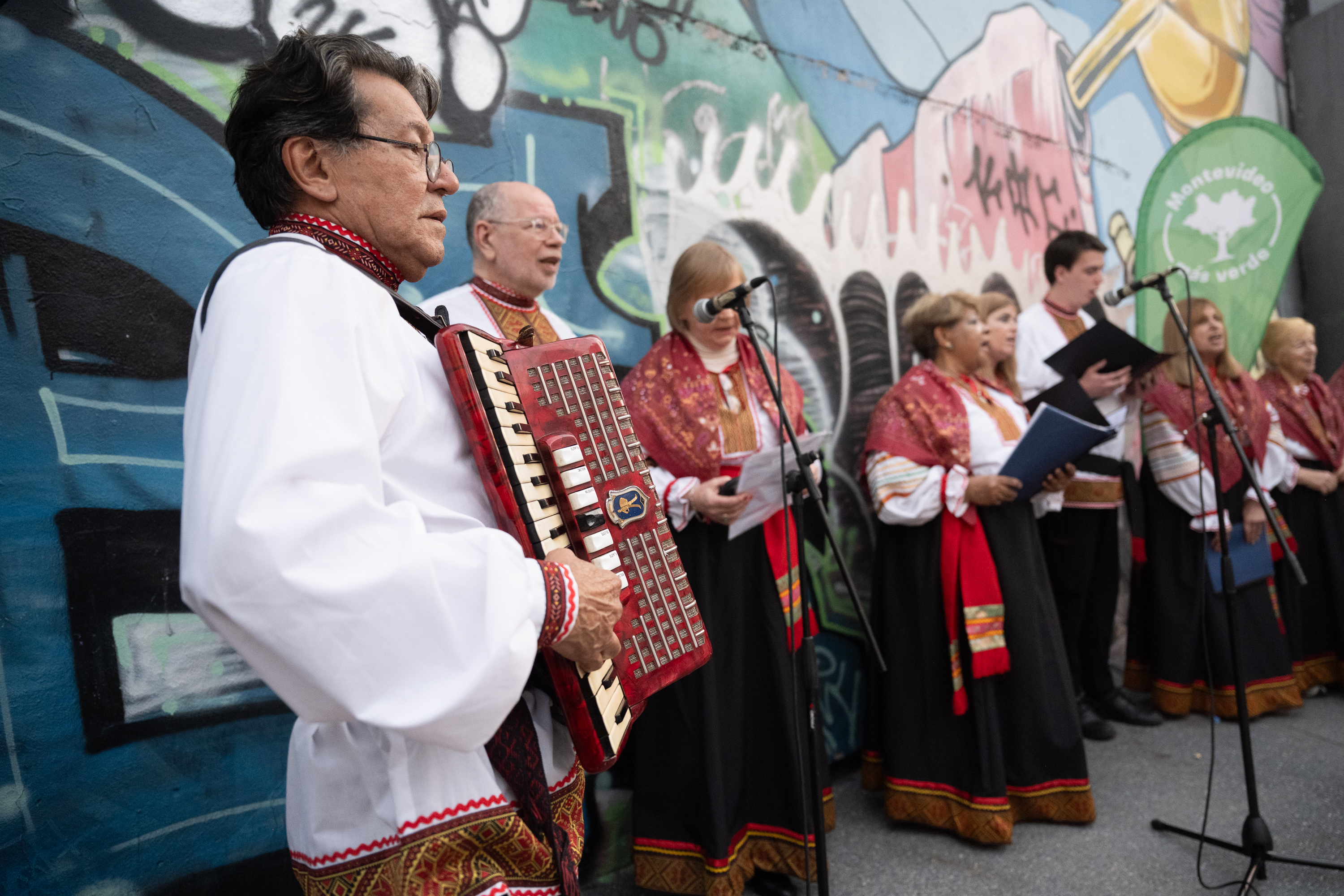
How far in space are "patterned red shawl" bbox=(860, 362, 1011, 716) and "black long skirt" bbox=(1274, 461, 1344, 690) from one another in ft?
8.47

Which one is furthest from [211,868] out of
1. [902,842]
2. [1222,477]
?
[1222,477]

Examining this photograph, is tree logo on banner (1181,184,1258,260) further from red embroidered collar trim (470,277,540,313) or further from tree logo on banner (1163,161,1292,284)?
red embroidered collar trim (470,277,540,313)

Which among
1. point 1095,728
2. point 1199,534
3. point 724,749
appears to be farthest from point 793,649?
point 1199,534

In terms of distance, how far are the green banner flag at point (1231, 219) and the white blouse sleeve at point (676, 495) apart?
365cm

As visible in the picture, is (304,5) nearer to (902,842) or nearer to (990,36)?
(902,842)

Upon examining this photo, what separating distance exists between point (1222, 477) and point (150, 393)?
4.58 m

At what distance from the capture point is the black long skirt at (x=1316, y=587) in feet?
14.8

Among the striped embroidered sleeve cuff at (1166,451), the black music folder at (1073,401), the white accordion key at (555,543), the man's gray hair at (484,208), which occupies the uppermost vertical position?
the man's gray hair at (484,208)

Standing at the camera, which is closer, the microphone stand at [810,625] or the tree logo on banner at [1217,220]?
the microphone stand at [810,625]

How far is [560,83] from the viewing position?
309 centimetres

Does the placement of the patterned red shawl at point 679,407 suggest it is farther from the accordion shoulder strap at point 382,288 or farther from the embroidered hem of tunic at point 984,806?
the embroidered hem of tunic at point 984,806

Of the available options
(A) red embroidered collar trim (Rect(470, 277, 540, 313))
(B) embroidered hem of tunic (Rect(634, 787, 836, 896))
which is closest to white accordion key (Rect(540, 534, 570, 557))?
(A) red embroidered collar trim (Rect(470, 277, 540, 313))

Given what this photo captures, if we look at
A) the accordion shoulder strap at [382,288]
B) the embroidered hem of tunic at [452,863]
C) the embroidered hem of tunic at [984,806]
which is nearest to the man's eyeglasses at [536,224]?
the accordion shoulder strap at [382,288]

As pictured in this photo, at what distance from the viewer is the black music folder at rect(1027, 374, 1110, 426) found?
3094mm
